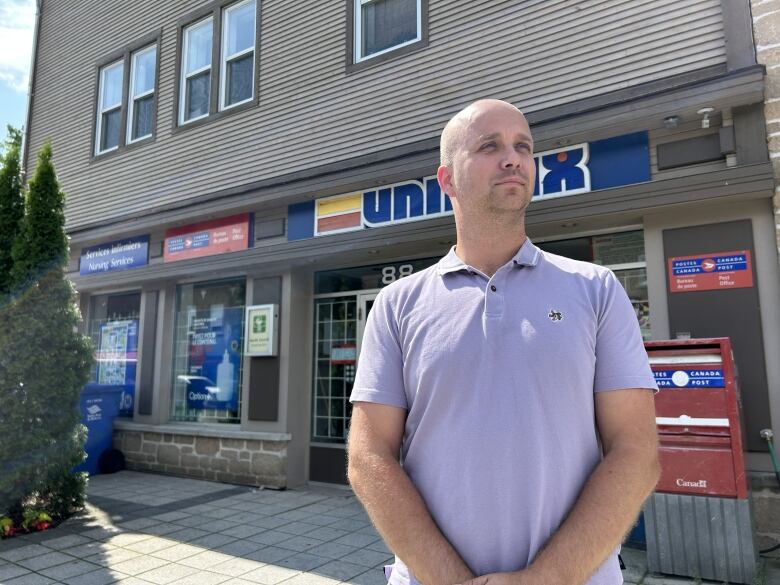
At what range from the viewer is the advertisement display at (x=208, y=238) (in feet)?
27.4

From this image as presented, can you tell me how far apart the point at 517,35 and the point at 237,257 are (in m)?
4.65

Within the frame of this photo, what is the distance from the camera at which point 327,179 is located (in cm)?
722

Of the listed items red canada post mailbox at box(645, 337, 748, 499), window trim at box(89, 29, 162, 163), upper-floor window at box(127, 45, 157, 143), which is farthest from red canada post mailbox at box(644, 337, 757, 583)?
upper-floor window at box(127, 45, 157, 143)

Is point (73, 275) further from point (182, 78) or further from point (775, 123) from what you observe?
point (775, 123)

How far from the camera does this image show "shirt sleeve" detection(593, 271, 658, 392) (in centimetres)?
140

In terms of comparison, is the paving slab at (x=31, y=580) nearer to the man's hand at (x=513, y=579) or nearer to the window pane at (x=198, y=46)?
the man's hand at (x=513, y=579)

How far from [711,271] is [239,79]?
24.2 ft

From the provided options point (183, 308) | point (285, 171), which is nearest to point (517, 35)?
point (285, 171)

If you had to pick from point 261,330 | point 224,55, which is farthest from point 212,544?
point 224,55

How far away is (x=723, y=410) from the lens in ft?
13.5

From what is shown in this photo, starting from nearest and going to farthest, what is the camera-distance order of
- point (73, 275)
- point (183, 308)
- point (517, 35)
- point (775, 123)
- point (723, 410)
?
point (723, 410)
point (775, 123)
point (517, 35)
point (183, 308)
point (73, 275)

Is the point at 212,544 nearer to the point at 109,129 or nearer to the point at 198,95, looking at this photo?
the point at 198,95

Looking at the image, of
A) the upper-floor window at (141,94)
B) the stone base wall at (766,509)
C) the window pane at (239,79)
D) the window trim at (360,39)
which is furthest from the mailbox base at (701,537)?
the upper-floor window at (141,94)

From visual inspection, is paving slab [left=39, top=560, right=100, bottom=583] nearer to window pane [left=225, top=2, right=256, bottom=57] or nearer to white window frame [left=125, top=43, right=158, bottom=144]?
window pane [left=225, top=2, right=256, bottom=57]
